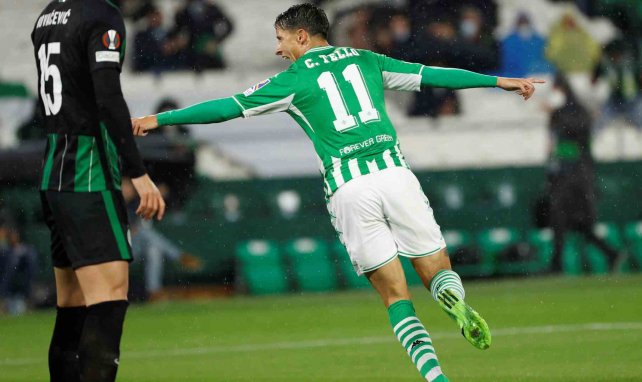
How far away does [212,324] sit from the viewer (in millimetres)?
12125

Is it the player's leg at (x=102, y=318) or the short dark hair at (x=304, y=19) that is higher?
the short dark hair at (x=304, y=19)

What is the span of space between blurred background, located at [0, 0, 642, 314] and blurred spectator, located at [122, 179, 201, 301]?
18 mm

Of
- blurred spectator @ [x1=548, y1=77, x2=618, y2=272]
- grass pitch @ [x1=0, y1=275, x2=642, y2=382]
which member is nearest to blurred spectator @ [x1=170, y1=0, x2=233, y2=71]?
grass pitch @ [x1=0, y1=275, x2=642, y2=382]

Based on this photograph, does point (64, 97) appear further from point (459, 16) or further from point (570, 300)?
point (459, 16)

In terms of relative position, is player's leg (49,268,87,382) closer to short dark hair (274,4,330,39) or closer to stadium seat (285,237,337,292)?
short dark hair (274,4,330,39)

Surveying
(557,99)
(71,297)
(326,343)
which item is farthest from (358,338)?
(557,99)

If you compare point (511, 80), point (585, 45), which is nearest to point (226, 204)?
point (585, 45)

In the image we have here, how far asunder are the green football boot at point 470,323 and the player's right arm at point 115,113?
1.54 m

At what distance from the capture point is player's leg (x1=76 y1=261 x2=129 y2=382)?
5418 millimetres

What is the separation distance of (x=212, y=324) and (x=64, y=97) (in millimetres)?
6734

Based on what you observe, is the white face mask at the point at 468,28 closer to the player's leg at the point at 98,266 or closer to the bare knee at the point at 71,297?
the bare knee at the point at 71,297

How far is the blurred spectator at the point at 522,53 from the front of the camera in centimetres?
1723

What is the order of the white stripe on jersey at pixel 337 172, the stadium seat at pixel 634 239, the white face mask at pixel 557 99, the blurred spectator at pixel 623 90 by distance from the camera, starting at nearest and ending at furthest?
the white stripe on jersey at pixel 337 172
the stadium seat at pixel 634 239
the white face mask at pixel 557 99
the blurred spectator at pixel 623 90

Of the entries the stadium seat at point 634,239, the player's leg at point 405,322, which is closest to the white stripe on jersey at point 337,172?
the player's leg at point 405,322
